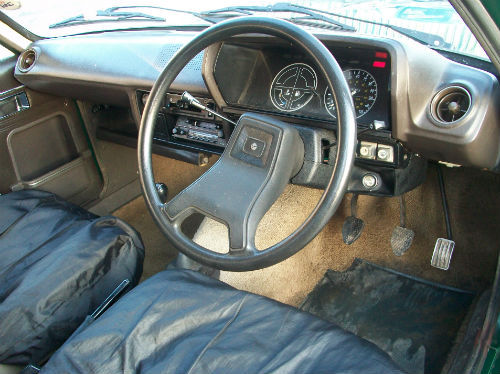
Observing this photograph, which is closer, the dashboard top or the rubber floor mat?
the dashboard top

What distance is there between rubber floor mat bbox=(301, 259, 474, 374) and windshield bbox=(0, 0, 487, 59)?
957mm

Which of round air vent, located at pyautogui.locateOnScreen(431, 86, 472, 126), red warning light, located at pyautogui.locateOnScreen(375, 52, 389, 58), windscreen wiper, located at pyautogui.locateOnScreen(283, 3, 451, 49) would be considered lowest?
round air vent, located at pyautogui.locateOnScreen(431, 86, 472, 126)

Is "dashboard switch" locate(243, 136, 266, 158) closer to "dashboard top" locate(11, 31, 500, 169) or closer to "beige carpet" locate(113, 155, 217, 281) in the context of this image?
"dashboard top" locate(11, 31, 500, 169)

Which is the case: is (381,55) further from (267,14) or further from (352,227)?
(352,227)

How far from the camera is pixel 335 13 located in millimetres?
1710

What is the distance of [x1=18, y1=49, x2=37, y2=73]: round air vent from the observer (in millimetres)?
2001

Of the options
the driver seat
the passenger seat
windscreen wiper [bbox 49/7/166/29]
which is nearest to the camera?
the driver seat

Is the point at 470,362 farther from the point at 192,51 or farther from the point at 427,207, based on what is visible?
the point at 192,51

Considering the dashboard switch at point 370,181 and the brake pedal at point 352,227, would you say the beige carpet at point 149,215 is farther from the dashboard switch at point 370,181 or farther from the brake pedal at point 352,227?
the dashboard switch at point 370,181

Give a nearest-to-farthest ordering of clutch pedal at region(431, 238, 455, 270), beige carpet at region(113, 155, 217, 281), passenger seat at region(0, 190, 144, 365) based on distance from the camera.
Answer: passenger seat at region(0, 190, 144, 365), clutch pedal at region(431, 238, 455, 270), beige carpet at region(113, 155, 217, 281)

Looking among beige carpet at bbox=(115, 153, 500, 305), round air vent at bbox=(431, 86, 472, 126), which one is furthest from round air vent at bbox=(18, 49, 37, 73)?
round air vent at bbox=(431, 86, 472, 126)

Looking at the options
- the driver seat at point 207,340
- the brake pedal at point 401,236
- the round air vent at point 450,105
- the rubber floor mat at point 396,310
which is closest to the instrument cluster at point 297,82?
the round air vent at point 450,105

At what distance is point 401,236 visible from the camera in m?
1.94

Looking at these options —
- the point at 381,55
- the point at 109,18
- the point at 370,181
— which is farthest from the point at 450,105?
the point at 109,18
